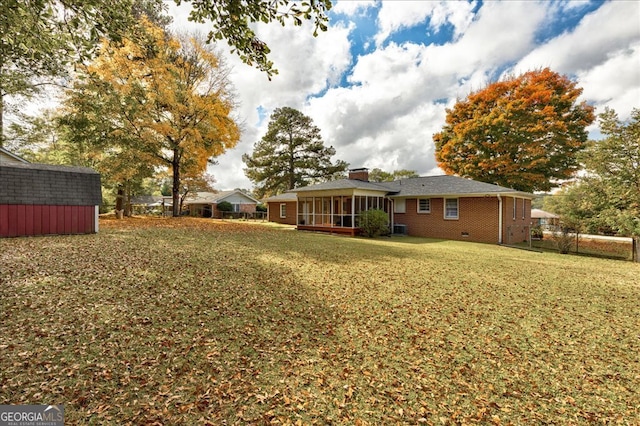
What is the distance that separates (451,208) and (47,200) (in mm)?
20099

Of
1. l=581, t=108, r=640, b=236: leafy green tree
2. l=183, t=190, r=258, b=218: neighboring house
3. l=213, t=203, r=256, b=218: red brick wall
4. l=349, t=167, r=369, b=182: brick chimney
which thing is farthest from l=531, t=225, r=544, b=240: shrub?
l=213, t=203, r=256, b=218: red brick wall

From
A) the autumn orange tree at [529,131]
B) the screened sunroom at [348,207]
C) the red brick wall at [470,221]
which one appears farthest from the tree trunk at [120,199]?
the autumn orange tree at [529,131]

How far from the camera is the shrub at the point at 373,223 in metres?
17.4

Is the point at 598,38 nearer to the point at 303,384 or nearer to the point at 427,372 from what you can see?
the point at 427,372

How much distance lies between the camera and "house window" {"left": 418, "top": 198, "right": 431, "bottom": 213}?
1881cm

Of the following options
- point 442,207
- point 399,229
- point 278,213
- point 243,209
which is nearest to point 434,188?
point 442,207

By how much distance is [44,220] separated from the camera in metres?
10.3

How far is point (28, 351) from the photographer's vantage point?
3312 mm

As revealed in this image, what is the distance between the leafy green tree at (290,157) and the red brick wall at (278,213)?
261 inches

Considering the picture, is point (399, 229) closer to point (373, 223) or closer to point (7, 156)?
point (373, 223)

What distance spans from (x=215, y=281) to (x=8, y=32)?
5498mm

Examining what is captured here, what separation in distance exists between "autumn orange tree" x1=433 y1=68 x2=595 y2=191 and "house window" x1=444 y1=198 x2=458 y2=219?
8.50 m

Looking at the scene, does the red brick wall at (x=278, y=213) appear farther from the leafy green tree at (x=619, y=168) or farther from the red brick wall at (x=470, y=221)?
the leafy green tree at (x=619, y=168)

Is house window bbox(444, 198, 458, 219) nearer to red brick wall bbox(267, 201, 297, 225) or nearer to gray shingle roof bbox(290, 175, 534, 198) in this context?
gray shingle roof bbox(290, 175, 534, 198)
